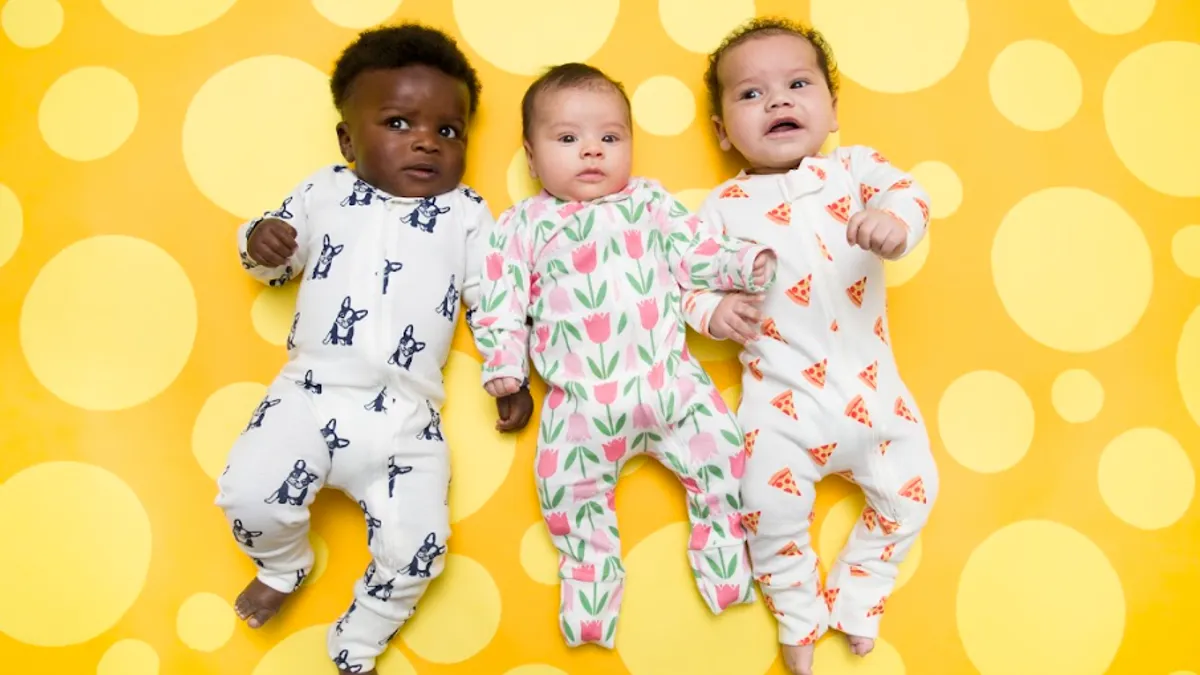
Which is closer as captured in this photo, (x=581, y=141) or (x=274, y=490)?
(x=274, y=490)

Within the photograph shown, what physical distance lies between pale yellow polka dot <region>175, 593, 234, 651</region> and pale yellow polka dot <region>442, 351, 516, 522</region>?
36 cm

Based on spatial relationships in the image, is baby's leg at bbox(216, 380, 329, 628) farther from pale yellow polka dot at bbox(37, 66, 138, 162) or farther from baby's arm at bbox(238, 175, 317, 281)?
pale yellow polka dot at bbox(37, 66, 138, 162)

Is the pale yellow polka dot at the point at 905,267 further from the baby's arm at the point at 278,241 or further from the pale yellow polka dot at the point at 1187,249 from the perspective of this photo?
the baby's arm at the point at 278,241

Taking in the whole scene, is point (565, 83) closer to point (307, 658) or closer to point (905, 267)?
point (905, 267)

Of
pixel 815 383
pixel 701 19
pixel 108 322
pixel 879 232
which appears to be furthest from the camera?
pixel 701 19

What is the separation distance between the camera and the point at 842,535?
1.22 m

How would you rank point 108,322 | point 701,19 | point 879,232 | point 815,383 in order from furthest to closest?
point 701,19 < point 108,322 < point 815,383 < point 879,232

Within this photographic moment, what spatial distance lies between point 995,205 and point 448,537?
3.42ft

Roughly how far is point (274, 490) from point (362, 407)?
0.16 m

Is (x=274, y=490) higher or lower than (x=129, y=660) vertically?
higher

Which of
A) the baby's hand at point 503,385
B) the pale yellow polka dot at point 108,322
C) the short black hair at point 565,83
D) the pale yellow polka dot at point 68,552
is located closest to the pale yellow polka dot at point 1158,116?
the short black hair at point 565,83

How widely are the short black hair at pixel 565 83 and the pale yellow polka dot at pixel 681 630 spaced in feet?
2.33

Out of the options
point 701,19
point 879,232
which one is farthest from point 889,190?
point 701,19

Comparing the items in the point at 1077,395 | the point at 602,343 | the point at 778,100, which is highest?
the point at 778,100
